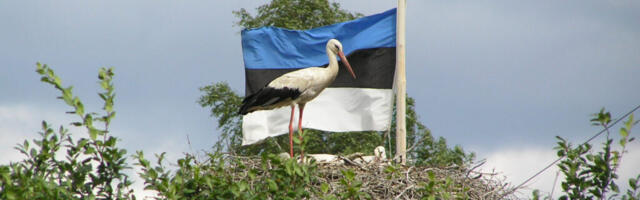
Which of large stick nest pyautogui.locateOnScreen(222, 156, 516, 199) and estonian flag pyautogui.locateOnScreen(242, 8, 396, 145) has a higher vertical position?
estonian flag pyautogui.locateOnScreen(242, 8, 396, 145)

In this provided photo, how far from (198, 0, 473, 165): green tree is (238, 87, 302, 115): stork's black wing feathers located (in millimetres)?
9373

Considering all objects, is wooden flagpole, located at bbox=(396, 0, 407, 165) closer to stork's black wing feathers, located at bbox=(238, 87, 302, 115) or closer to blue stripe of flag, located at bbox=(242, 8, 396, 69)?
blue stripe of flag, located at bbox=(242, 8, 396, 69)

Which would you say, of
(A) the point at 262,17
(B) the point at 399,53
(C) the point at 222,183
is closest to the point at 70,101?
(C) the point at 222,183

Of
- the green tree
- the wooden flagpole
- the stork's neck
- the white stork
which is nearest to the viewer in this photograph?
the white stork

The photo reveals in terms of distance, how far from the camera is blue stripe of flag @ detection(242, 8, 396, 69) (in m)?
12.8

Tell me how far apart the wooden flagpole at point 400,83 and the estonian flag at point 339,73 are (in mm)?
308

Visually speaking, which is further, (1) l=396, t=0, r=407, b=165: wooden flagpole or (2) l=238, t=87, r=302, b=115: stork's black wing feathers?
(1) l=396, t=0, r=407, b=165: wooden flagpole

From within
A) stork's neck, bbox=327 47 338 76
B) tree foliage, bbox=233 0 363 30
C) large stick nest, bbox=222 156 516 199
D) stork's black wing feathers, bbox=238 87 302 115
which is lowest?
large stick nest, bbox=222 156 516 199

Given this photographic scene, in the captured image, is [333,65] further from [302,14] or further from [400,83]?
[302,14]

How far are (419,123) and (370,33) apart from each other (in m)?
9.18

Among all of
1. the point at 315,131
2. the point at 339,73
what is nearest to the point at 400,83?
the point at 339,73

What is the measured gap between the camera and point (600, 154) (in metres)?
6.34

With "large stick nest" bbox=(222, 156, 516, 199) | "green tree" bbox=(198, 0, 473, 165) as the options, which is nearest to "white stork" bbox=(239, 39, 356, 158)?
"large stick nest" bbox=(222, 156, 516, 199)

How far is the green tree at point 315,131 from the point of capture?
20.8 m
